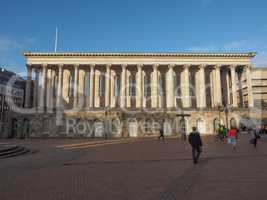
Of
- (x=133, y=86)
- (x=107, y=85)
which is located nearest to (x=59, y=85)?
(x=107, y=85)

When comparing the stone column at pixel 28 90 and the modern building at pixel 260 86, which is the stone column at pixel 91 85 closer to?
the stone column at pixel 28 90

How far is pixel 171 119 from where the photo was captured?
43.5 m

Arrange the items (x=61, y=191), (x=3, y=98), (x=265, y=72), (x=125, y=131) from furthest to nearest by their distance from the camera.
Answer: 1. (x=3, y=98)
2. (x=265, y=72)
3. (x=125, y=131)
4. (x=61, y=191)

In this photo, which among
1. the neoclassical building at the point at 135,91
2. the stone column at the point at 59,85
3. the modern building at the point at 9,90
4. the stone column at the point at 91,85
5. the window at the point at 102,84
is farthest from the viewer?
the modern building at the point at 9,90

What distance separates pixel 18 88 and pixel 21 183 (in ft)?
258

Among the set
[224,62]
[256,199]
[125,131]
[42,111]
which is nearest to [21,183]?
[256,199]

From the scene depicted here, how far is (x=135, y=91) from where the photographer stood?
4869cm

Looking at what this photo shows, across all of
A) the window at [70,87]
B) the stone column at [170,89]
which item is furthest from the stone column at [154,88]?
the window at [70,87]

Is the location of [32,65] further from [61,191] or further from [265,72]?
[265,72]

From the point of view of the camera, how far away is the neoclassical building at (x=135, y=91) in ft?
142

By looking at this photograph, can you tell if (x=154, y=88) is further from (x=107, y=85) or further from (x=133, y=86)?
(x=107, y=85)

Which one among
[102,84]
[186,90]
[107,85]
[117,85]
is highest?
[102,84]

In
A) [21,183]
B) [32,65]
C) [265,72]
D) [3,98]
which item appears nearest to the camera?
[21,183]

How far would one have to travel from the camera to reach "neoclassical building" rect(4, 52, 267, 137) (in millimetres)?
43312
